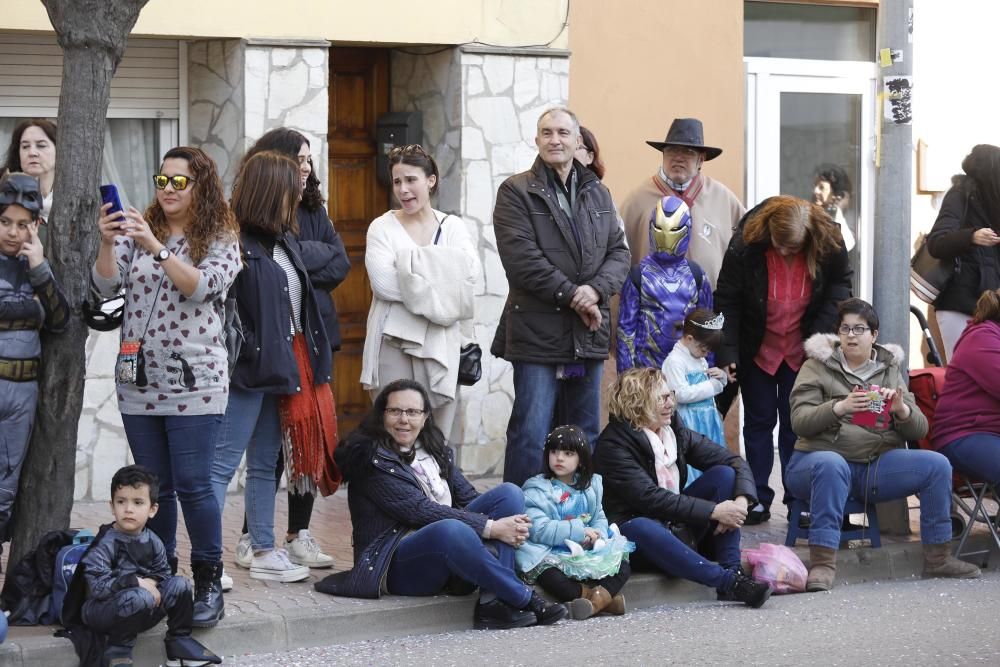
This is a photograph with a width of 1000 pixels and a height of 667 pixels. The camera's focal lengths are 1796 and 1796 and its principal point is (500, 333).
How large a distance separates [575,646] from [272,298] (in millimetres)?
1926

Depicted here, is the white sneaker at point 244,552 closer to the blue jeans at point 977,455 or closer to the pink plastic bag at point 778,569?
the pink plastic bag at point 778,569

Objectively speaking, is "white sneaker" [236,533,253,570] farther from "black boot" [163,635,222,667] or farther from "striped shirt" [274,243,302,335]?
"black boot" [163,635,222,667]

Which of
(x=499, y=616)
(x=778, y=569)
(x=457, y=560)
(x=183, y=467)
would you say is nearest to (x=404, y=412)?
(x=457, y=560)

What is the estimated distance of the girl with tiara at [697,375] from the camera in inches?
351

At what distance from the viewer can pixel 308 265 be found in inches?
312

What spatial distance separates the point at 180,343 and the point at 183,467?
0.48 meters

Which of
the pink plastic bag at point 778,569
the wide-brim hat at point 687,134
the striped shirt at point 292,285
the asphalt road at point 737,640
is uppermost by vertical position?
the wide-brim hat at point 687,134

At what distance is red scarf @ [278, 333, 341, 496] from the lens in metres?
7.83

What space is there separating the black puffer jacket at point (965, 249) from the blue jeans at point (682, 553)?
262 centimetres

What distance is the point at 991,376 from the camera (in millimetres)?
8883

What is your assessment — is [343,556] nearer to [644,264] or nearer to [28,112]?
[644,264]

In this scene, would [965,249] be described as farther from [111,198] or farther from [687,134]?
[111,198]

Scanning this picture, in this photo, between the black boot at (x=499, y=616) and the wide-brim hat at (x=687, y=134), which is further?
the wide-brim hat at (x=687, y=134)

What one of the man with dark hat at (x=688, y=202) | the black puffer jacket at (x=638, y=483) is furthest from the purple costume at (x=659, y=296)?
the black puffer jacket at (x=638, y=483)
